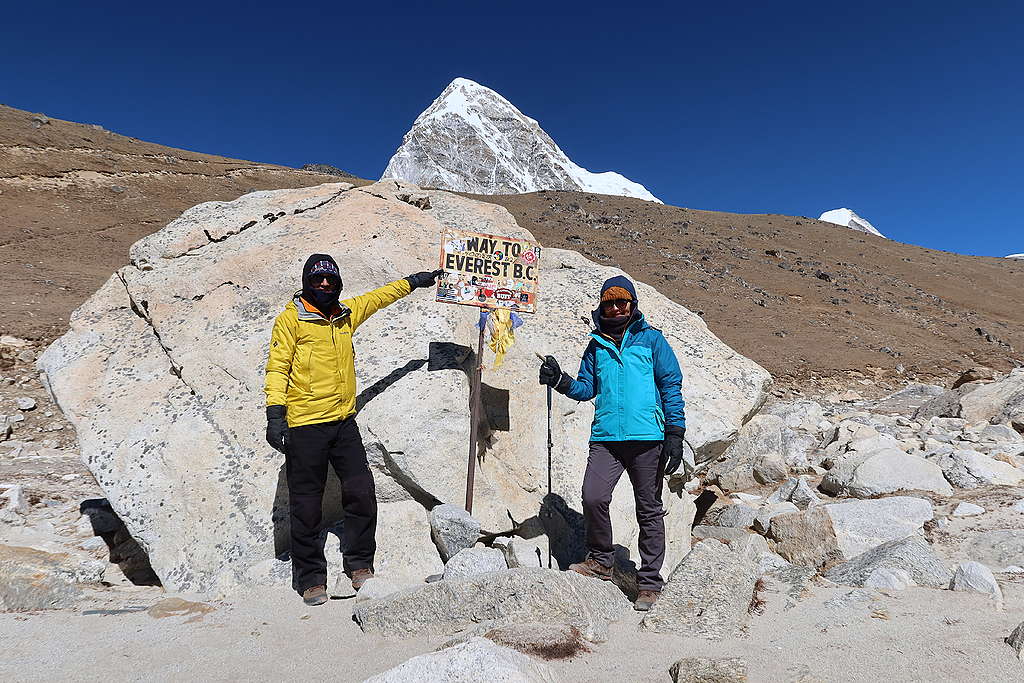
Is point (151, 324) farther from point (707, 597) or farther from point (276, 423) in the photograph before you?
point (707, 597)

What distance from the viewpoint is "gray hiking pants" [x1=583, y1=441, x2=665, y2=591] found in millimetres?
4188

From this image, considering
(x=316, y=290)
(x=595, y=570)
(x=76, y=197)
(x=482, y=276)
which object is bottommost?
(x=595, y=570)

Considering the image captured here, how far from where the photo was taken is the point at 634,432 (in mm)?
4180

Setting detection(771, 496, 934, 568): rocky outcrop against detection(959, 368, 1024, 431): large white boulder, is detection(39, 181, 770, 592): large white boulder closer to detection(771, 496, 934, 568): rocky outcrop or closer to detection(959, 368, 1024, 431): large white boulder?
detection(771, 496, 934, 568): rocky outcrop

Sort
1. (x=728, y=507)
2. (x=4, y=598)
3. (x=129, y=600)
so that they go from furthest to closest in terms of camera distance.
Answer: (x=728, y=507)
(x=129, y=600)
(x=4, y=598)

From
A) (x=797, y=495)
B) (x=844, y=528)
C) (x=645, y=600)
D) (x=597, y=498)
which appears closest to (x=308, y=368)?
(x=597, y=498)

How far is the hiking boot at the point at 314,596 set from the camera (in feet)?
13.7

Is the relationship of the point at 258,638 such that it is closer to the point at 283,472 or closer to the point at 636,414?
the point at 283,472

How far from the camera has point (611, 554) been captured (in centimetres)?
430

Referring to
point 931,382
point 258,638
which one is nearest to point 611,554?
point 258,638

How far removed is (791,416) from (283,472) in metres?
9.80

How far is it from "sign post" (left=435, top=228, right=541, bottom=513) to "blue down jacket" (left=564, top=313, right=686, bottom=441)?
1.28m

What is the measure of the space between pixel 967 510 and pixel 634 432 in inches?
157

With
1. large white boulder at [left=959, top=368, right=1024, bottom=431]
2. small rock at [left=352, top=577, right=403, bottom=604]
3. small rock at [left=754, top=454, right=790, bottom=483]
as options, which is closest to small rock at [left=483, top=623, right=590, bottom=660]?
small rock at [left=352, top=577, right=403, bottom=604]
